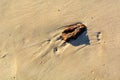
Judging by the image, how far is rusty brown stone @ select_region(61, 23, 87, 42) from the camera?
6.27 metres

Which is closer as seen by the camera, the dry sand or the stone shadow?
the dry sand

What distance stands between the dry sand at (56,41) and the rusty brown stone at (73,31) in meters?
0.10

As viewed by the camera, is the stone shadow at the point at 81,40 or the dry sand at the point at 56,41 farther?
the stone shadow at the point at 81,40

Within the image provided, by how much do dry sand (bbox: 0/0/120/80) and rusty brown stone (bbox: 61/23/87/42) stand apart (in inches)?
3.9

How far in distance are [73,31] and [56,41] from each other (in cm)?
43

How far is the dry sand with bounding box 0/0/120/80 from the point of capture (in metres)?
6.02

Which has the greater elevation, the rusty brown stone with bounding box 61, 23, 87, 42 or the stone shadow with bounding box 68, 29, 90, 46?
the rusty brown stone with bounding box 61, 23, 87, 42

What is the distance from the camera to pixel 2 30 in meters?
6.63

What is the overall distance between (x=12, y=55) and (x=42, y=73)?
804 mm

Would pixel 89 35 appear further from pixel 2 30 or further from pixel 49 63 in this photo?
pixel 2 30

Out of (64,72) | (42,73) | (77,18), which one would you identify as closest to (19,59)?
(42,73)

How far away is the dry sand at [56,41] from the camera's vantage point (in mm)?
6023

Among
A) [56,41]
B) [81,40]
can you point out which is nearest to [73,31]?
[81,40]

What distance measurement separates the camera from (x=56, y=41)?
6.32m
